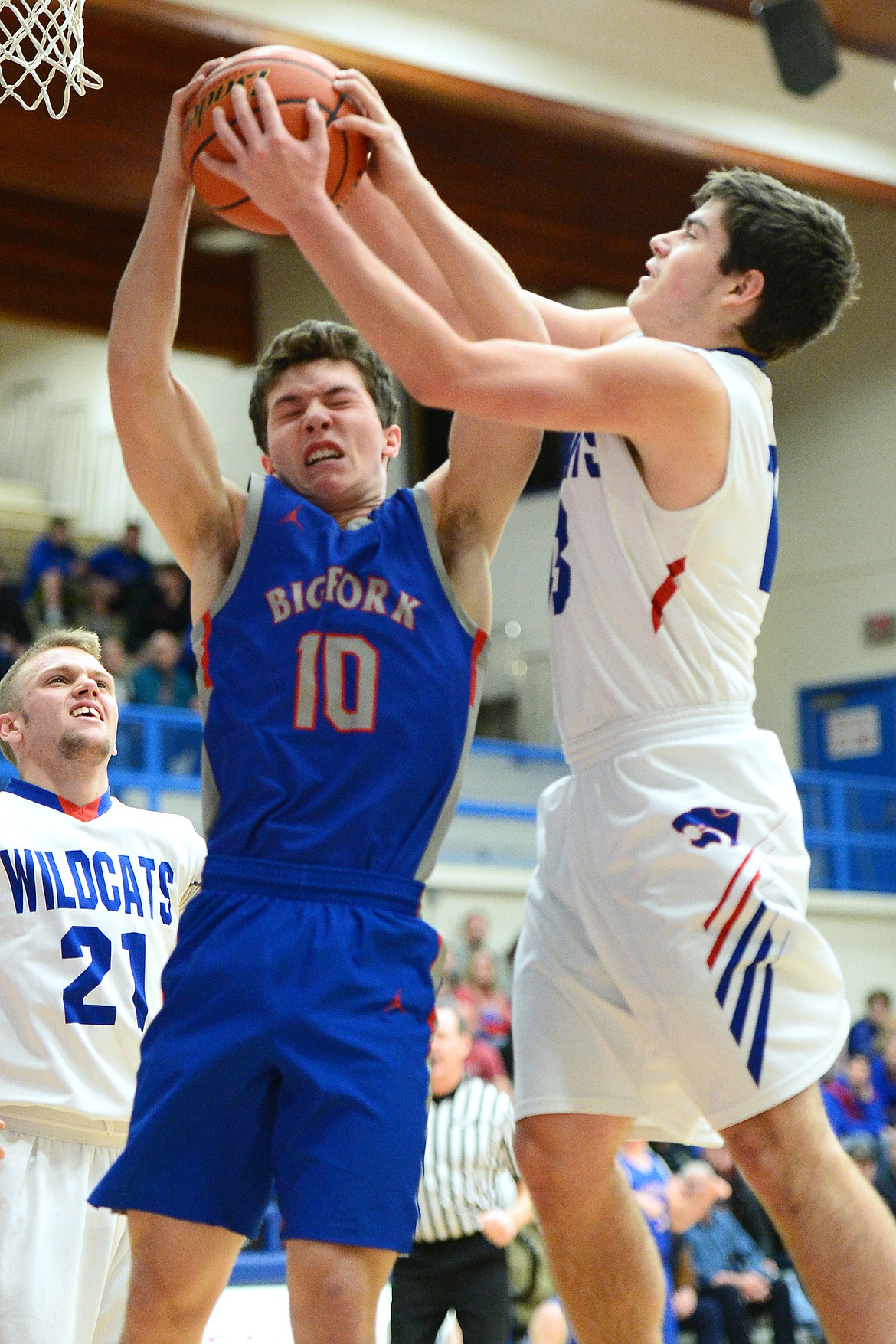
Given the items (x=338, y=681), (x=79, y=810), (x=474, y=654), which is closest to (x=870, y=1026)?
(x=79, y=810)

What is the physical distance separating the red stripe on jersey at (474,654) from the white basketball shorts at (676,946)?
10.7 inches

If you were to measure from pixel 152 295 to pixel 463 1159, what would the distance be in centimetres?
447

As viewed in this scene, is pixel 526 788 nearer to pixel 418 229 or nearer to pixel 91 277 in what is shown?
pixel 91 277

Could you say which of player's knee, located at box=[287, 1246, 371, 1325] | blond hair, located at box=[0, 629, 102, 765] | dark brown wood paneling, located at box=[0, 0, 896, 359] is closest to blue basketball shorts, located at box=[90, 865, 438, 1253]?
player's knee, located at box=[287, 1246, 371, 1325]

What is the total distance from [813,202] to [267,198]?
110cm

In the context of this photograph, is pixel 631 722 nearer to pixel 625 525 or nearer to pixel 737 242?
pixel 625 525

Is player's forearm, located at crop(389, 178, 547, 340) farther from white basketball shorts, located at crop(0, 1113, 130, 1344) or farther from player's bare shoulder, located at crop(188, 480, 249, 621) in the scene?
white basketball shorts, located at crop(0, 1113, 130, 1344)

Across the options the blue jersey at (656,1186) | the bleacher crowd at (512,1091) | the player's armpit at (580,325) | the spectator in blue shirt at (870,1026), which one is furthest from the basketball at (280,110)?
the spectator in blue shirt at (870,1026)

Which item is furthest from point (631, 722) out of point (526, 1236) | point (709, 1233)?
point (709, 1233)

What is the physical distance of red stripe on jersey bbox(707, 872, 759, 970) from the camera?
2.87 metres

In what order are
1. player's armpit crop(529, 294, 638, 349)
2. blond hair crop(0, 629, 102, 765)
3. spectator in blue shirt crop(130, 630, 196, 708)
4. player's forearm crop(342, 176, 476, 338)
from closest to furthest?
1. player's forearm crop(342, 176, 476, 338)
2. player's armpit crop(529, 294, 638, 349)
3. blond hair crop(0, 629, 102, 765)
4. spectator in blue shirt crop(130, 630, 196, 708)

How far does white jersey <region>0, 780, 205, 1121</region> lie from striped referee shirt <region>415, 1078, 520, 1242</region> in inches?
86.6

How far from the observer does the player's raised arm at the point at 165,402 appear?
9.90 feet

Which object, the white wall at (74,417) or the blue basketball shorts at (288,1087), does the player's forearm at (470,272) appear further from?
the white wall at (74,417)
